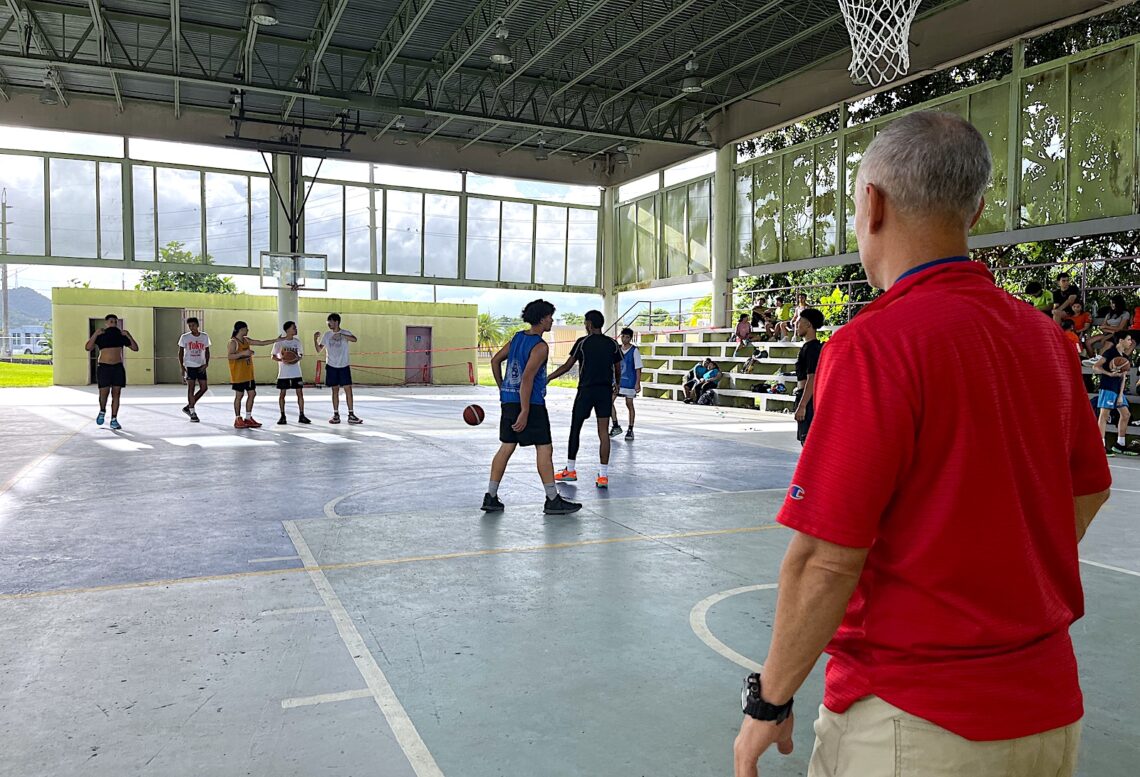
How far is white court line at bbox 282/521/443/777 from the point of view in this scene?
2.88 meters

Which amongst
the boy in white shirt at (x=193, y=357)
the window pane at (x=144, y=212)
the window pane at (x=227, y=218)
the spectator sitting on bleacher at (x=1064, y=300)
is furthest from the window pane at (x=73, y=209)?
the spectator sitting on bleacher at (x=1064, y=300)

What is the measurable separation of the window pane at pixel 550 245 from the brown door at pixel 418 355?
5913mm

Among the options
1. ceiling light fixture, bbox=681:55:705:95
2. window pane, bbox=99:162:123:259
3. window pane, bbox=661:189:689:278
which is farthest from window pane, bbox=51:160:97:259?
window pane, bbox=661:189:689:278

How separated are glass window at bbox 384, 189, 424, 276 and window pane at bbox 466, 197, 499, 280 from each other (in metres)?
1.88

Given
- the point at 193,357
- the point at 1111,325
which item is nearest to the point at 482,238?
the point at 193,357

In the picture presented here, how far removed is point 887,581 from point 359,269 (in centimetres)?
2929

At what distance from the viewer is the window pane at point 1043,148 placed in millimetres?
16578

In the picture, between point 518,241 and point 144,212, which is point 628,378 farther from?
point 144,212

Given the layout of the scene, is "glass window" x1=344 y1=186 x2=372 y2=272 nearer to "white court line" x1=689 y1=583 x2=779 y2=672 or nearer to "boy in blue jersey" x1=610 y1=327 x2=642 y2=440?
"boy in blue jersey" x1=610 y1=327 x2=642 y2=440

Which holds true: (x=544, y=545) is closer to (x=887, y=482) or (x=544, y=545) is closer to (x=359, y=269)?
(x=887, y=482)

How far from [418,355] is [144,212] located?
11.7 metres

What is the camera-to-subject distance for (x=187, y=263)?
25781 millimetres

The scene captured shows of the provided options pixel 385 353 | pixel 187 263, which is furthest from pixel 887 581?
pixel 385 353

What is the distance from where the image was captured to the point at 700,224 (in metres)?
27.8
